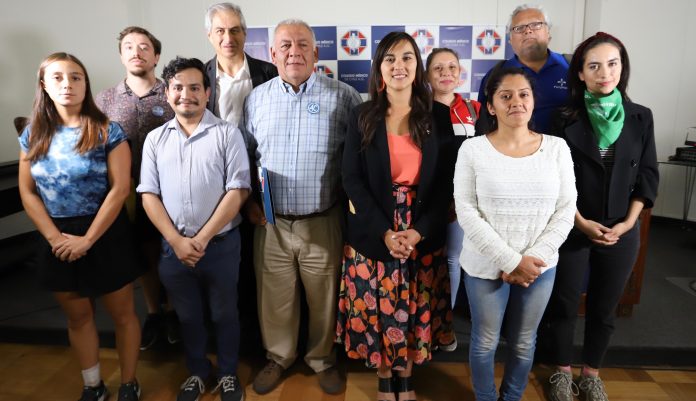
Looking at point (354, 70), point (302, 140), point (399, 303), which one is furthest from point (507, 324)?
point (354, 70)

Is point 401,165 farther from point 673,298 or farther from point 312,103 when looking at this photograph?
point 673,298

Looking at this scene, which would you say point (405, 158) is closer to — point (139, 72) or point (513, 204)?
point (513, 204)

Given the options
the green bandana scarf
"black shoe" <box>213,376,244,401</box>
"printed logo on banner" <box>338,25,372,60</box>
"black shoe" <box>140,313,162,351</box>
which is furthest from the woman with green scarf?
"printed logo on banner" <box>338,25,372,60</box>

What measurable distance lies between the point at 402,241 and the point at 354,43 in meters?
2.84

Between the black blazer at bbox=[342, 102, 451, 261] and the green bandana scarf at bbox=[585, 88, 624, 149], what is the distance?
23.8 inches

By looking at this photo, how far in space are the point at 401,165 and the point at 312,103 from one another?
519 millimetres

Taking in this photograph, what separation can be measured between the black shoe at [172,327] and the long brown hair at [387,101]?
156 cm

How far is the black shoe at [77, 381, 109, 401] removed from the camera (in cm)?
207

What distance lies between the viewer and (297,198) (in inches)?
79.3

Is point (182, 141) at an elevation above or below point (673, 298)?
above

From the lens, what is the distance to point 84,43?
14.2 feet

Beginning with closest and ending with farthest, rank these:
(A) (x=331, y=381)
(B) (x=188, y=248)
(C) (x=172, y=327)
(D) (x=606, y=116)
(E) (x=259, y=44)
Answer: (D) (x=606, y=116), (B) (x=188, y=248), (A) (x=331, y=381), (C) (x=172, y=327), (E) (x=259, y=44)

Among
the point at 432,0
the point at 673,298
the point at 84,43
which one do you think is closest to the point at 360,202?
the point at 673,298

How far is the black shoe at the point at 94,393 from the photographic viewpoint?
2066 mm
